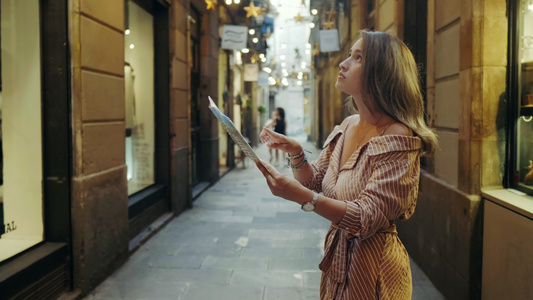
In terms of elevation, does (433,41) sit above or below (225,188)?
above

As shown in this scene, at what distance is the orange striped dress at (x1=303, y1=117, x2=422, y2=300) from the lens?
1.81 m

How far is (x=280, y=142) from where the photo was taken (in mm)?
2326

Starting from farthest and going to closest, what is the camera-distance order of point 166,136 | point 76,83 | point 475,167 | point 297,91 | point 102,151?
point 297,91 → point 166,136 → point 102,151 → point 76,83 → point 475,167

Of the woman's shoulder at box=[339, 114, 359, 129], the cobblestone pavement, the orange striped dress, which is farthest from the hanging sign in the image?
the orange striped dress

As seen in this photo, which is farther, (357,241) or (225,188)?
(225,188)

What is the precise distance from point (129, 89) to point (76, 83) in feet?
9.62

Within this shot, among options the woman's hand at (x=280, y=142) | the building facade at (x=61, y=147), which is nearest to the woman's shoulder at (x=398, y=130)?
the woman's hand at (x=280, y=142)

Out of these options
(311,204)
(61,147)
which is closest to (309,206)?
(311,204)

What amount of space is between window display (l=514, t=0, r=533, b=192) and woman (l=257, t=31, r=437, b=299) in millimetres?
2206

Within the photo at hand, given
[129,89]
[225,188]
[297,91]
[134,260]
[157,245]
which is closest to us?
[134,260]

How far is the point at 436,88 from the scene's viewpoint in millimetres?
5066

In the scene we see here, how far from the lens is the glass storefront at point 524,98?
3.70m

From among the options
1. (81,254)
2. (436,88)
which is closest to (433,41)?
(436,88)

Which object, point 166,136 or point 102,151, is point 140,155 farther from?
point 102,151
